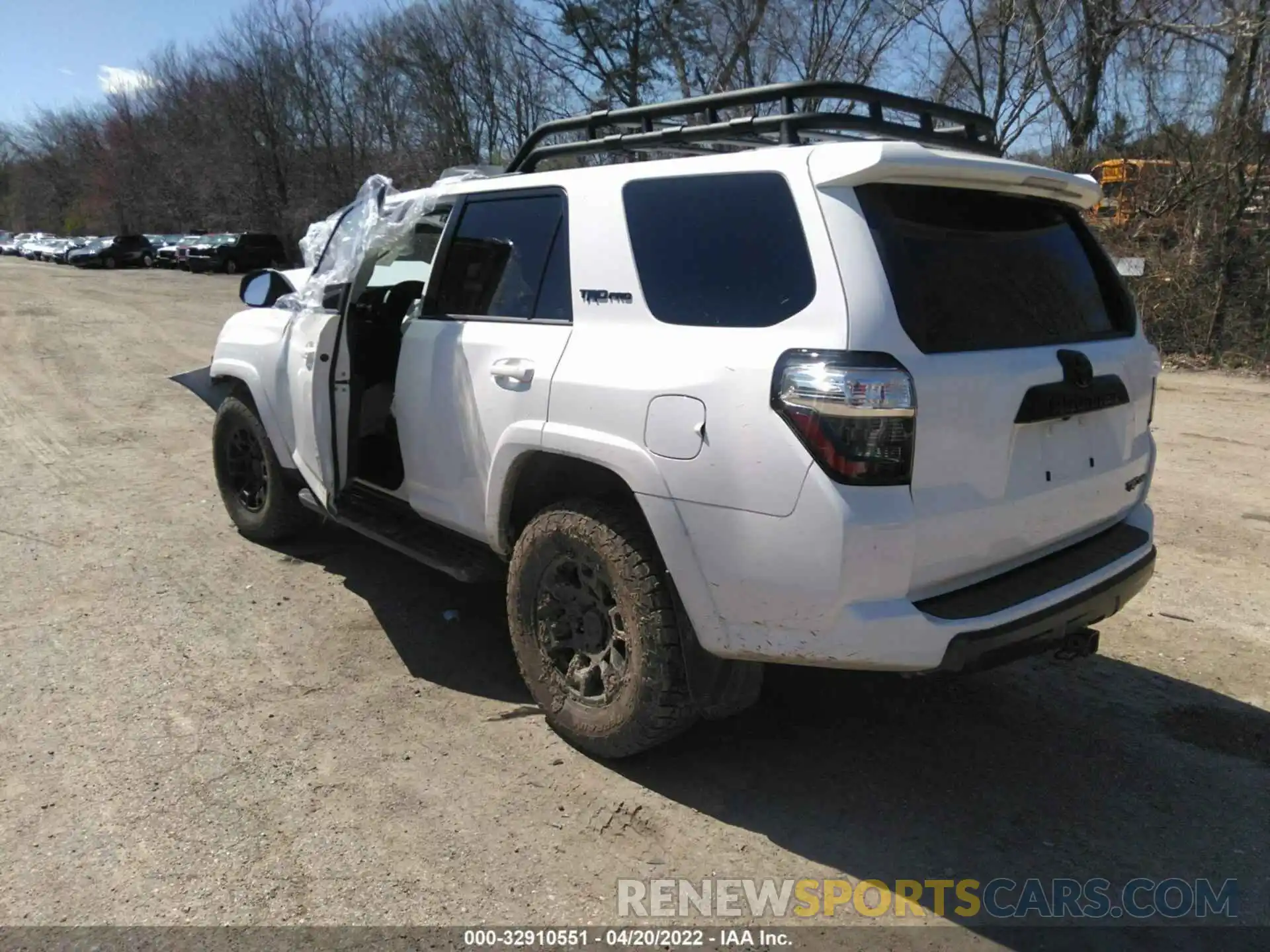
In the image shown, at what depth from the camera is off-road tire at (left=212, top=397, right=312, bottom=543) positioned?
212 inches

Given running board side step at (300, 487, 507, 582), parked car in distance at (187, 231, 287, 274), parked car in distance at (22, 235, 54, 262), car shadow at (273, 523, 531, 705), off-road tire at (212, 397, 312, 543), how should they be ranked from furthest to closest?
parked car in distance at (22, 235, 54, 262) < parked car in distance at (187, 231, 287, 274) < off-road tire at (212, 397, 312, 543) < car shadow at (273, 523, 531, 705) < running board side step at (300, 487, 507, 582)

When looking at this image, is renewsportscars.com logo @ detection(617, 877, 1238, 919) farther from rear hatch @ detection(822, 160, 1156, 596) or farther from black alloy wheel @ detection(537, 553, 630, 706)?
rear hatch @ detection(822, 160, 1156, 596)

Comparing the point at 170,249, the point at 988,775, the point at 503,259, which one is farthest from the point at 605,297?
the point at 170,249

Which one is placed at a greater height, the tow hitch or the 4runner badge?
the 4runner badge

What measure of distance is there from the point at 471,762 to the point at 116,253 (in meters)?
45.5

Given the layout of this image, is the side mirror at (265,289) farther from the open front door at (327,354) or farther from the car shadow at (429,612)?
the car shadow at (429,612)

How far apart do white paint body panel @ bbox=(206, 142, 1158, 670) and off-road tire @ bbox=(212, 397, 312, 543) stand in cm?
242

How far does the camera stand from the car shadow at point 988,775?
9.46 ft

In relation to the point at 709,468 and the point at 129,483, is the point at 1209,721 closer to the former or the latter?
the point at 709,468

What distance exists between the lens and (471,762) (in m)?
3.46

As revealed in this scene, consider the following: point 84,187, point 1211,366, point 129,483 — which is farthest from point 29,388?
point 84,187

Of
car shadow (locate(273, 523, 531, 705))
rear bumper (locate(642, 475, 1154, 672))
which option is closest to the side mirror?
car shadow (locate(273, 523, 531, 705))

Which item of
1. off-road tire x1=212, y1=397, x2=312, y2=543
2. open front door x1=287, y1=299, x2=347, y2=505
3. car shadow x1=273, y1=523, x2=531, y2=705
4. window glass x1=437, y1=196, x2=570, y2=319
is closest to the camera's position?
window glass x1=437, y1=196, x2=570, y2=319

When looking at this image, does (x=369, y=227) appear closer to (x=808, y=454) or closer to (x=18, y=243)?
(x=808, y=454)
